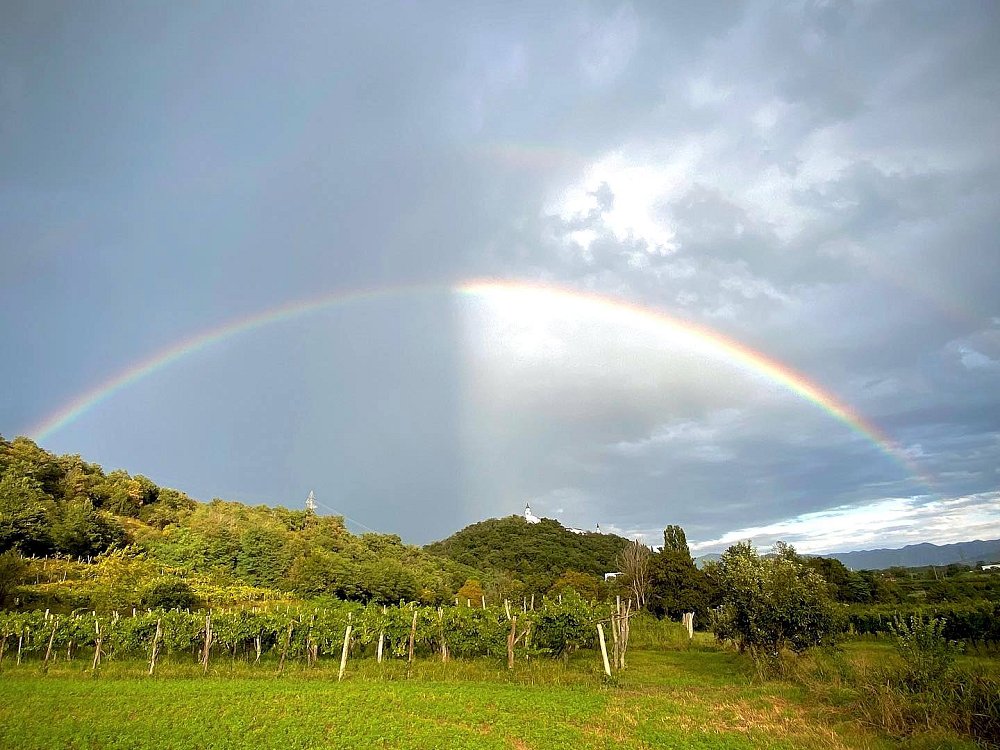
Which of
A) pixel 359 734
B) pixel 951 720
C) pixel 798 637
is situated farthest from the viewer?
pixel 798 637

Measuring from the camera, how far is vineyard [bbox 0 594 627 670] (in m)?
22.4

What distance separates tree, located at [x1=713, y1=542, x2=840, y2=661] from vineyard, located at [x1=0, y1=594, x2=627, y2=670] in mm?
4865

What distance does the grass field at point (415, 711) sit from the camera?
1098 centimetres

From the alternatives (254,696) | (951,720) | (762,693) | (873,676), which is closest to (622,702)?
(762,693)

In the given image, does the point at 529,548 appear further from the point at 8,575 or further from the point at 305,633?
the point at 305,633

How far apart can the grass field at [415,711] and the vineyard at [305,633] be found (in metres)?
2.27

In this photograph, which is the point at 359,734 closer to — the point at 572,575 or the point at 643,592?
the point at 643,592

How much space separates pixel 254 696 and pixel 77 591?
3002cm

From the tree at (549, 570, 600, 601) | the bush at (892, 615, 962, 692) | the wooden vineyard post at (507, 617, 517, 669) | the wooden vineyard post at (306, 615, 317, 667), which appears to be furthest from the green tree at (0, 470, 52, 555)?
the bush at (892, 615, 962, 692)

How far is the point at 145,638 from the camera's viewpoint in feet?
76.8

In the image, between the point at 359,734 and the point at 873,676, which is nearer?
the point at 359,734

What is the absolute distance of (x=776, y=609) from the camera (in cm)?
1903

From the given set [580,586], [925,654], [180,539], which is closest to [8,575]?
[180,539]

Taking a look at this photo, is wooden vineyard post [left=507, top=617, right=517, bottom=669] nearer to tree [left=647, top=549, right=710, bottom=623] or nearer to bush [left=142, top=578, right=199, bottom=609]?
bush [left=142, top=578, right=199, bottom=609]
